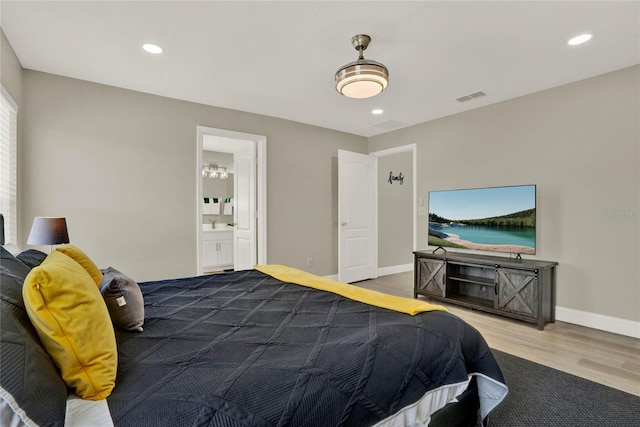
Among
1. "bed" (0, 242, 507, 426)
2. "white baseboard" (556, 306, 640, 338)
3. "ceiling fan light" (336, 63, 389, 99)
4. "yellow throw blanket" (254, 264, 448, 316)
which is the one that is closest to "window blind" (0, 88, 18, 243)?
"bed" (0, 242, 507, 426)

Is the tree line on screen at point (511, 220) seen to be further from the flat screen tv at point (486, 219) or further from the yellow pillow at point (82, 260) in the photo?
the yellow pillow at point (82, 260)

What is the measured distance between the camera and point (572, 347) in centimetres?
281

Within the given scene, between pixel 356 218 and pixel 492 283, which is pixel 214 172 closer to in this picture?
pixel 356 218

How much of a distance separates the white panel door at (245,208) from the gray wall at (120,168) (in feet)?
0.82

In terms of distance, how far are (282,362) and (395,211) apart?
569 centimetres

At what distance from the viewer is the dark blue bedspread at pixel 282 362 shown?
951mm

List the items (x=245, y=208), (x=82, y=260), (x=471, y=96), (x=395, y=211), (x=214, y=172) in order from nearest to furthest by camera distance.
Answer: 1. (x=82, y=260)
2. (x=471, y=96)
3. (x=245, y=208)
4. (x=395, y=211)
5. (x=214, y=172)

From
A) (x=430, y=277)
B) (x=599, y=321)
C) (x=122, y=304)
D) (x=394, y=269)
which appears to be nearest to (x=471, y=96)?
(x=430, y=277)

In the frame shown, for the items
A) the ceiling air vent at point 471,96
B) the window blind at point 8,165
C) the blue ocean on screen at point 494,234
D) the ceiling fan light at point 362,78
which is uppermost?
the ceiling air vent at point 471,96

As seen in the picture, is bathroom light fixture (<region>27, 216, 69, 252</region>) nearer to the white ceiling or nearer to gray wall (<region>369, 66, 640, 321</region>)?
the white ceiling

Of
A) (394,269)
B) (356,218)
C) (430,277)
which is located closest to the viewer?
(430,277)

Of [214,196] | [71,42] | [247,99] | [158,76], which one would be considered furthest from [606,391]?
[214,196]

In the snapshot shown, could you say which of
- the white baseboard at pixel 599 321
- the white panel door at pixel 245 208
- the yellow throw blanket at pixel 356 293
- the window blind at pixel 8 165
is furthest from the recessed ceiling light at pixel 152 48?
the white baseboard at pixel 599 321

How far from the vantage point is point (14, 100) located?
286 centimetres
